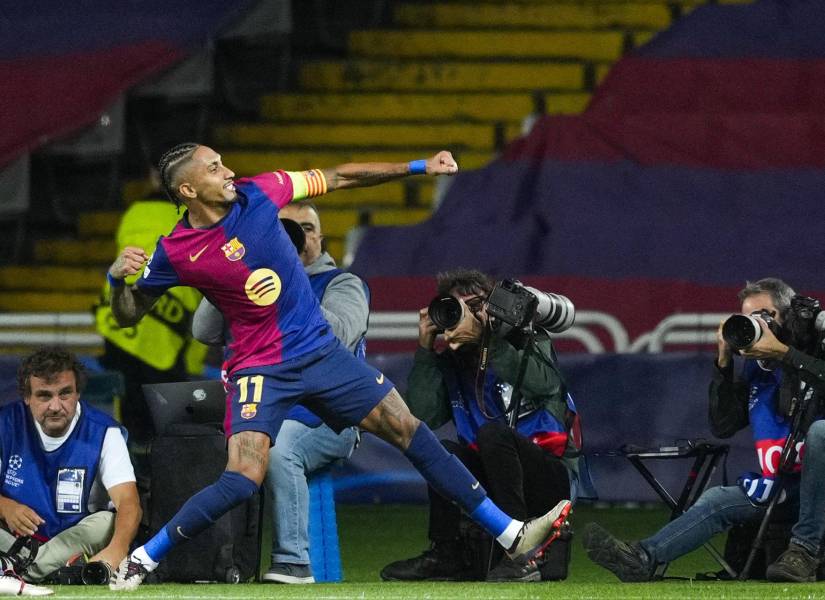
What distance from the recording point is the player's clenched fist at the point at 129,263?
5.72 meters

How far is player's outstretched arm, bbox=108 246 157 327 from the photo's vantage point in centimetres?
573

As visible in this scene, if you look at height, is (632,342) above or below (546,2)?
below

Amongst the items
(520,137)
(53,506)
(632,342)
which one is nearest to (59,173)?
(520,137)

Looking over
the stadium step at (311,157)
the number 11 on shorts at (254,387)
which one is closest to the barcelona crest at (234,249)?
the number 11 on shorts at (254,387)

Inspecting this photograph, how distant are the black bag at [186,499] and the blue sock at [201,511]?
2.16 feet

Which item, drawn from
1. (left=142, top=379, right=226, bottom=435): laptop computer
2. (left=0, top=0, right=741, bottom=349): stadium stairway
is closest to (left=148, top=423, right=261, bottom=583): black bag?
(left=142, top=379, right=226, bottom=435): laptop computer

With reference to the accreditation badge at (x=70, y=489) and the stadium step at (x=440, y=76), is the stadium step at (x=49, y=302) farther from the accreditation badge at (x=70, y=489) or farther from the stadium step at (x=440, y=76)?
the accreditation badge at (x=70, y=489)

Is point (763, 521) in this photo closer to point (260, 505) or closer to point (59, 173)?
point (260, 505)

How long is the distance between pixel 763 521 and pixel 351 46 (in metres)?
7.59

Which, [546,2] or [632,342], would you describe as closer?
[632,342]

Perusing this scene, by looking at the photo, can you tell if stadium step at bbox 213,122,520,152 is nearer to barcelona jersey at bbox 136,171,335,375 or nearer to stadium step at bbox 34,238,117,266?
stadium step at bbox 34,238,117,266

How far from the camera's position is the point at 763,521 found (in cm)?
611

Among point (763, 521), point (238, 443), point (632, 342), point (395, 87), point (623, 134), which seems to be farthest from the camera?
point (395, 87)

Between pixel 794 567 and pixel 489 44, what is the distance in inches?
285
